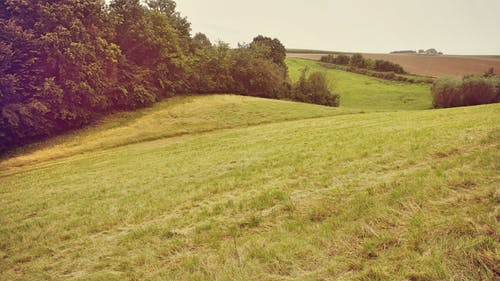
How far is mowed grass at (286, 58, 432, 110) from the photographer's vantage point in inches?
2367

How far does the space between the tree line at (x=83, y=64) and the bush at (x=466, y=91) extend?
46.1 meters

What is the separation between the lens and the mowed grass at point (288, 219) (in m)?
4.68

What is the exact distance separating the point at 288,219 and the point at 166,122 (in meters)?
30.0

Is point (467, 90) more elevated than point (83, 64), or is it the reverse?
point (83, 64)

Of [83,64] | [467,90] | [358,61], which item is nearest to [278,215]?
[83,64]

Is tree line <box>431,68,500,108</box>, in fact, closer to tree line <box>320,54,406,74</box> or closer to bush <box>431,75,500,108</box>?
bush <box>431,75,500,108</box>

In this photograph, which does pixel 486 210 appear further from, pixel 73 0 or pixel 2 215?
pixel 73 0

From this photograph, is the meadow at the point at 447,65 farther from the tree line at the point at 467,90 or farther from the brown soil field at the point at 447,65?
the tree line at the point at 467,90

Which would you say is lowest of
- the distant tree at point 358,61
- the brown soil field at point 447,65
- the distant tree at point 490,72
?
the distant tree at point 490,72

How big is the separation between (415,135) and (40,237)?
17000 mm

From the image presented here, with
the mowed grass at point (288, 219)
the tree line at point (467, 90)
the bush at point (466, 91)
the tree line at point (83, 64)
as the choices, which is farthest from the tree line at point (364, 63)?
the mowed grass at point (288, 219)

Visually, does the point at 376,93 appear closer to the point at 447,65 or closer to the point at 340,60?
the point at 447,65

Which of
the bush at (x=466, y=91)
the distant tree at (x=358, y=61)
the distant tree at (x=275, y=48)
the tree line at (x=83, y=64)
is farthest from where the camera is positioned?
the distant tree at (x=358, y=61)

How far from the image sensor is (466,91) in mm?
52781
